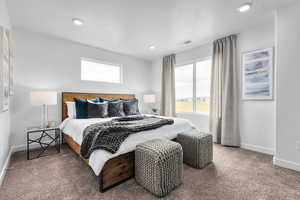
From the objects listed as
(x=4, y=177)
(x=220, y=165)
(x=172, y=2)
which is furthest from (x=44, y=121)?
(x=220, y=165)

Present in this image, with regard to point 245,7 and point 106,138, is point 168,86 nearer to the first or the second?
point 245,7

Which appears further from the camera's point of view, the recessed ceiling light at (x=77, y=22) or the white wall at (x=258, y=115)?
the white wall at (x=258, y=115)

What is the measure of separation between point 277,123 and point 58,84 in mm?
4501

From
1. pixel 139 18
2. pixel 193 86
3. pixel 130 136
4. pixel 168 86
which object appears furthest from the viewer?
pixel 168 86

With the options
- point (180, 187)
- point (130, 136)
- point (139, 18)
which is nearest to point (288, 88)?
point (180, 187)

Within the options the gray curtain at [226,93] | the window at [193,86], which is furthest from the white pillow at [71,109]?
the gray curtain at [226,93]

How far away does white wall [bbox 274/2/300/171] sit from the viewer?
6.74 ft

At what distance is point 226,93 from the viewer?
3.07 m

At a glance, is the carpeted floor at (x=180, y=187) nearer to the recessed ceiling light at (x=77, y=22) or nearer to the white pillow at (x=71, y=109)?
the white pillow at (x=71, y=109)

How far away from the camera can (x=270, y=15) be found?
239 centimetres

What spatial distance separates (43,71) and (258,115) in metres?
4.77

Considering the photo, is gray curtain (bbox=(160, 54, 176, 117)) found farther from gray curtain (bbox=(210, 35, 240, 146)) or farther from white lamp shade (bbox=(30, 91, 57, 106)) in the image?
white lamp shade (bbox=(30, 91, 57, 106))

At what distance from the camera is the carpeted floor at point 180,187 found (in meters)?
1.51

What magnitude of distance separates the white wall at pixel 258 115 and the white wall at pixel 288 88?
1.49ft
